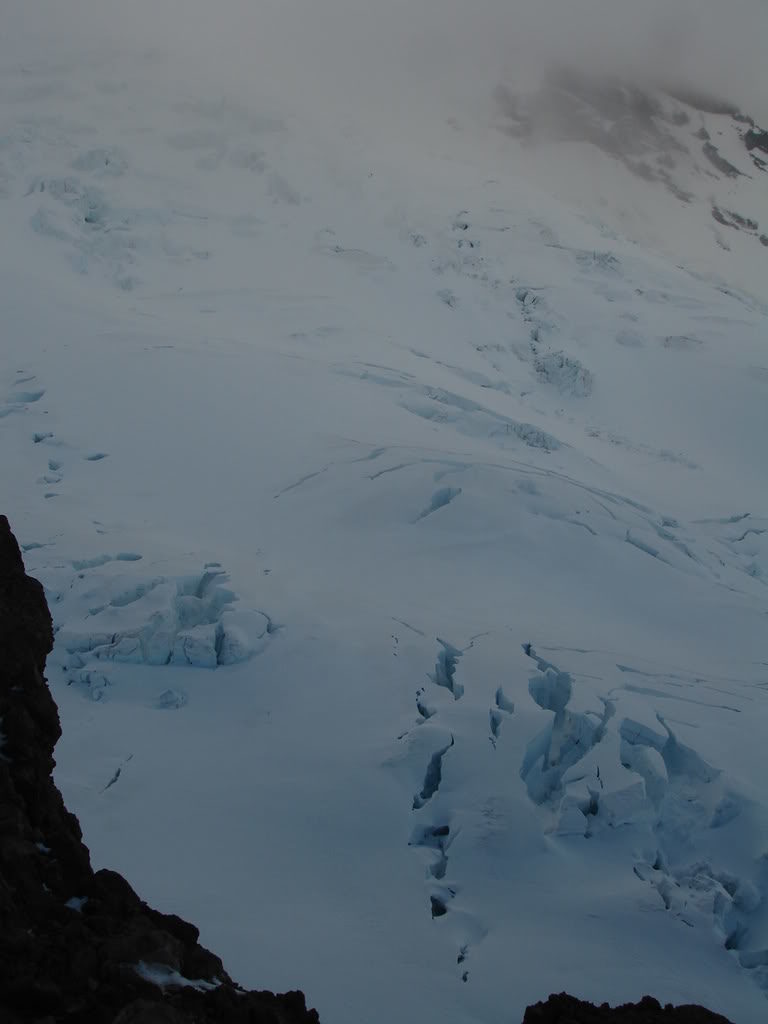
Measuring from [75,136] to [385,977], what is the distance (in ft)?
86.0

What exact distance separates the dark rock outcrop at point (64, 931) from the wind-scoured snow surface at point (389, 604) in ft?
6.51

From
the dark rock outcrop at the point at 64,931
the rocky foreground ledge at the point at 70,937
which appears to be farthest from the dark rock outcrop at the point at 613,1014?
the dark rock outcrop at the point at 64,931

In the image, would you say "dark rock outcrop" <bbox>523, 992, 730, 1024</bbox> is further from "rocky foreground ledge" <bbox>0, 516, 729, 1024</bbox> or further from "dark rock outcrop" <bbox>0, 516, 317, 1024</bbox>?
"dark rock outcrop" <bbox>0, 516, 317, 1024</bbox>

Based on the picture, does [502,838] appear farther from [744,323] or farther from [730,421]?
[744,323]

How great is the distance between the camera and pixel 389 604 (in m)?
8.38

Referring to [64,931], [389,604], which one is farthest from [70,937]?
[389,604]

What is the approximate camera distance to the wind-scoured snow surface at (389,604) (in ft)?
17.4

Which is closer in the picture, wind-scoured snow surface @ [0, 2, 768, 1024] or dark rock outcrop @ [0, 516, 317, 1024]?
dark rock outcrop @ [0, 516, 317, 1024]

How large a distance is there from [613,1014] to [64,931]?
2454mm

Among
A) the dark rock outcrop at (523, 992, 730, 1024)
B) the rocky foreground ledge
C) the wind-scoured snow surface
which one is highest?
the rocky foreground ledge

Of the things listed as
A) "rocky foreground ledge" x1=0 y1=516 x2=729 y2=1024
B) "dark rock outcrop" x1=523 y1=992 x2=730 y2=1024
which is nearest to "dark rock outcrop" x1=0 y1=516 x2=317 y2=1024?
"rocky foreground ledge" x1=0 y1=516 x2=729 y2=1024

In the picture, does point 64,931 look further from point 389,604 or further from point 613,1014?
point 389,604

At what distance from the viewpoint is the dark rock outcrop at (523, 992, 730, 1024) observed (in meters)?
3.53

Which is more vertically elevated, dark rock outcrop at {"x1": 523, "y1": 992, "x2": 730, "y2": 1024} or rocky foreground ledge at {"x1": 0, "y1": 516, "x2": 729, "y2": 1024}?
rocky foreground ledge at {"x1": 0, "y1": 516, "x2": 729, "y2": 1024}
